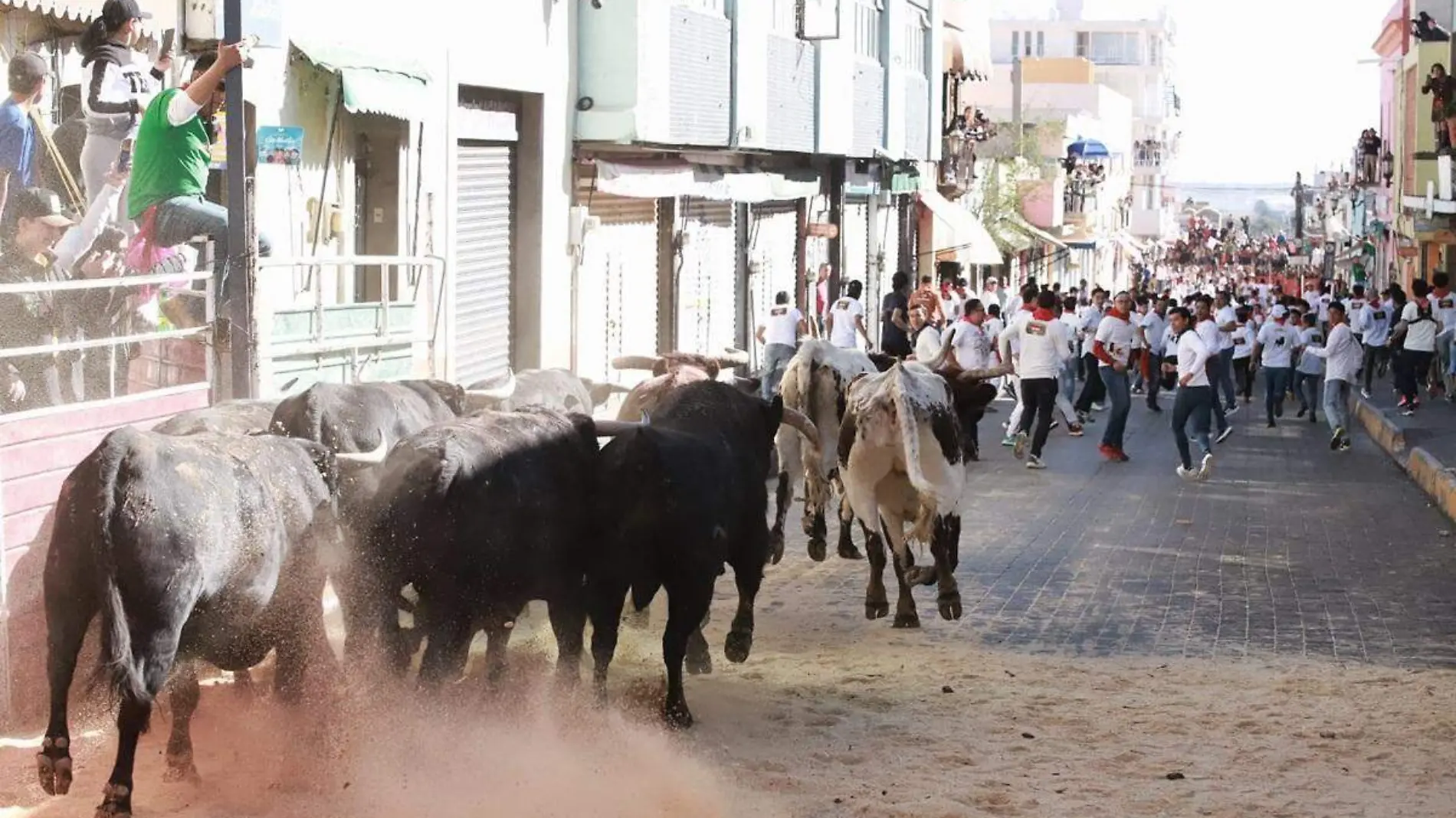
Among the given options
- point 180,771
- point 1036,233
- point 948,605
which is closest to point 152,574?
point 180,771

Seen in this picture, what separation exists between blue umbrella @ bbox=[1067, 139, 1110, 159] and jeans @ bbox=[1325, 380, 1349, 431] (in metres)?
46.4

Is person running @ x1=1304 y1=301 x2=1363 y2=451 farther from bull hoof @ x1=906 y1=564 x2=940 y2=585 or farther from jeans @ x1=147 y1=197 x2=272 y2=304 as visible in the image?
jeans @ x1=147 y1=197 x2=272 y2=304

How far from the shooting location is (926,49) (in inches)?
1617

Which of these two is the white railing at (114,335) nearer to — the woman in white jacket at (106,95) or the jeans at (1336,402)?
the woman in white jacket at (106,95)

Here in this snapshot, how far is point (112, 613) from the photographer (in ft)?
22.3

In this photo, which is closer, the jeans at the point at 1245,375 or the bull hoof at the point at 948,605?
the bull hoof at the point at 948,605

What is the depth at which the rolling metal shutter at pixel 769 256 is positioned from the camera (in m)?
30.8

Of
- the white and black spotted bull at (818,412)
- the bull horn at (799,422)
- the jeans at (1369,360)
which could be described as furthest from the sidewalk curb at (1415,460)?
the bull horn at (799,422)

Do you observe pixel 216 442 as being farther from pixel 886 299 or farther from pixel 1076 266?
pixel 1076 266

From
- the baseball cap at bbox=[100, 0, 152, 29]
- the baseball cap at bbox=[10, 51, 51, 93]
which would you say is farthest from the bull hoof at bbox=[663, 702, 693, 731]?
the baseball cap at bbox=[100, 0, 152, 29]

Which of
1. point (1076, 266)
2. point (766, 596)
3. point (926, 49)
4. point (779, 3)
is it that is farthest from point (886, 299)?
point (1076, 266)

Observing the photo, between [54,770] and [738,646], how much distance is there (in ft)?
11.9

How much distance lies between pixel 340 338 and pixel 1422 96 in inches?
1414

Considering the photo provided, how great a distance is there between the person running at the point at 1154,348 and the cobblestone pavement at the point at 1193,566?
6.46m
